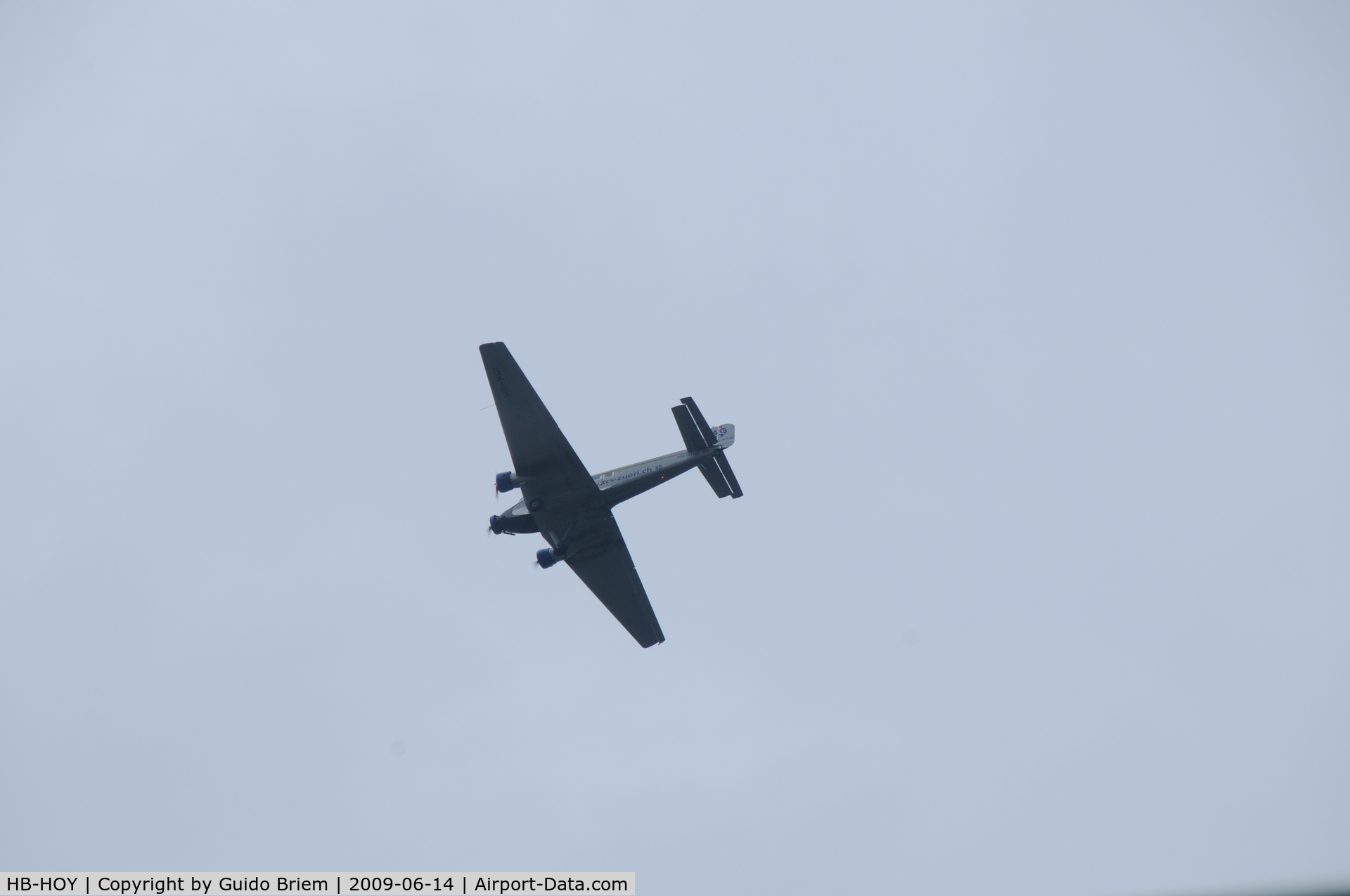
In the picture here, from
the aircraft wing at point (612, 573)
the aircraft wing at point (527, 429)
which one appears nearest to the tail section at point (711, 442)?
the aircraft wing at point (527, 429)

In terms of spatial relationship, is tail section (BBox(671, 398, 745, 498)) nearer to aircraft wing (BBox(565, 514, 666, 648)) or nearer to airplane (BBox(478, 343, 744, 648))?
airplane (BBox(478, 343, 744, 648))

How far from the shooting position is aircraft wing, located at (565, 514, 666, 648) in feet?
175

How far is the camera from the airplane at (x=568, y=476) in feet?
163

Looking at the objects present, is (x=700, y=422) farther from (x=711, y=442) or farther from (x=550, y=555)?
(x=550, y=555)

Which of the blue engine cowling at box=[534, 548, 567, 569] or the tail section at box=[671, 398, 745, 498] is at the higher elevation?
the tail section at box=[671, 398, 745, 498]

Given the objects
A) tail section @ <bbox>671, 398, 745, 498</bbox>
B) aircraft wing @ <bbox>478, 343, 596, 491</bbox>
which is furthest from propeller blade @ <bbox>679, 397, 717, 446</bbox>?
aircraft wing @ <bbox>478, 343, 596, 491</bbox>

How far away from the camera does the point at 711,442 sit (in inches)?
1972

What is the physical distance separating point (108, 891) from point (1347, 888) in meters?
54.0

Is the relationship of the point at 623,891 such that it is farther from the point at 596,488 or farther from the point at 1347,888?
the point at 1347,888

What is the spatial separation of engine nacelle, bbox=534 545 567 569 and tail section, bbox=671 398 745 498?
25.9ft

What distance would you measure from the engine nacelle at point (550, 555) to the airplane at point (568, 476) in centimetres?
4

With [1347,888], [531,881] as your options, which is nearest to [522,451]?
[531,881]

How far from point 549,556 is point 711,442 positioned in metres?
9.65

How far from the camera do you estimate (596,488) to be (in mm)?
51500
